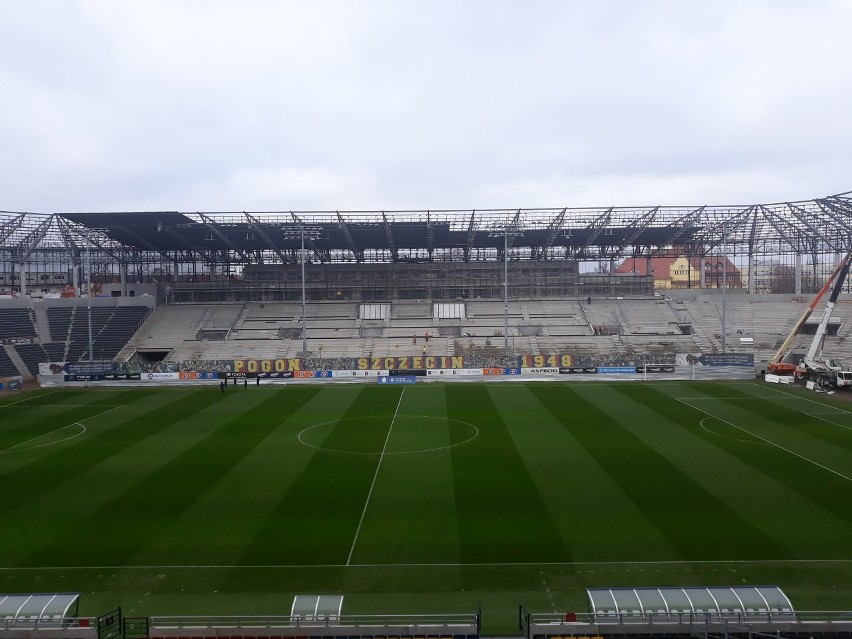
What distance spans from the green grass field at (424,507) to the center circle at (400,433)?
144 mm

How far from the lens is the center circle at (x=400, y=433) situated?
76.2 feet

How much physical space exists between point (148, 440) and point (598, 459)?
18075 millimetres

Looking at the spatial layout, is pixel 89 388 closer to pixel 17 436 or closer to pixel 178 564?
pixel 17 436

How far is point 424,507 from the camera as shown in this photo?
17016mm

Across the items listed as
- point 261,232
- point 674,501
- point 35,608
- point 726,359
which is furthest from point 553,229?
point 35,608

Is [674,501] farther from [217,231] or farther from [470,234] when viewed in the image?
[217,231]

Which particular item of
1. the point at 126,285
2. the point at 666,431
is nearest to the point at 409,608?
the point at 666,431

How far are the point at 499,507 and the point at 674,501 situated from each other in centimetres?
497

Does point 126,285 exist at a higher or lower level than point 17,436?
higher

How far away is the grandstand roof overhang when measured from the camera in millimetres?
49719

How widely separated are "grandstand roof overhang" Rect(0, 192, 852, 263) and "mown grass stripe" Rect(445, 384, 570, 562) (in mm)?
27198

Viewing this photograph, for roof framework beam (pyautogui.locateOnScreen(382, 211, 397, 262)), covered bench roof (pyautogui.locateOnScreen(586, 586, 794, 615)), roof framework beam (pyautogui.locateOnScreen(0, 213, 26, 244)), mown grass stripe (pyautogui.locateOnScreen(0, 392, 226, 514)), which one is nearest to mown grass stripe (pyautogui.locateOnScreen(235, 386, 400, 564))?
covered bench roof (pyautogui.locateOnScreen(586, 586, 794, 615))

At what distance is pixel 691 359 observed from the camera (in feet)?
141

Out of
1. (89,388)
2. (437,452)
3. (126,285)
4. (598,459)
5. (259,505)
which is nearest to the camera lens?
(259,505)
